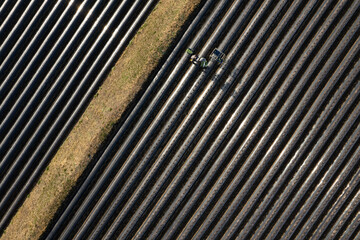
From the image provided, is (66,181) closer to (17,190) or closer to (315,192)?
(17,190)

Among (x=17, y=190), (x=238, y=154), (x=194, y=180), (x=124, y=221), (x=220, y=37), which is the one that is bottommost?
(x=17, y=190)

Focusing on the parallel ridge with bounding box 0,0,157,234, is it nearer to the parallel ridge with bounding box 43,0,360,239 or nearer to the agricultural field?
the agricultural field

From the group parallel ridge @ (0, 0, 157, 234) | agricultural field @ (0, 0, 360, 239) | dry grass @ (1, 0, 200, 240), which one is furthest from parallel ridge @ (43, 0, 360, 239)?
parallel ridge @ (0, 0, 157, 234)

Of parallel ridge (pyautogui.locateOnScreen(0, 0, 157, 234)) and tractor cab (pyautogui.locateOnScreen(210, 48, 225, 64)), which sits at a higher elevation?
tractor cab (pyautogui.locateOnScreen(210, 48, 225, 64))

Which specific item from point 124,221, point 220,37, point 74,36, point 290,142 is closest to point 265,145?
point 290,142

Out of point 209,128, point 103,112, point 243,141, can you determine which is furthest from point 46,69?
point 243,141

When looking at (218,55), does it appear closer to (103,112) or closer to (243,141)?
(243,141)
